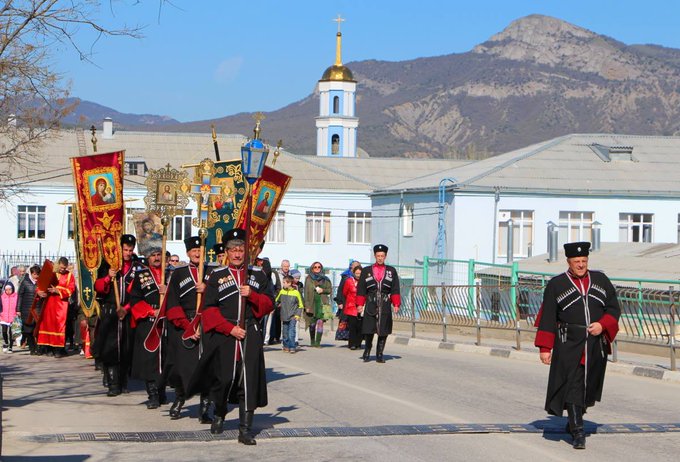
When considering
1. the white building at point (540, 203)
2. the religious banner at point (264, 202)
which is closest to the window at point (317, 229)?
the white building at point (540, 203)

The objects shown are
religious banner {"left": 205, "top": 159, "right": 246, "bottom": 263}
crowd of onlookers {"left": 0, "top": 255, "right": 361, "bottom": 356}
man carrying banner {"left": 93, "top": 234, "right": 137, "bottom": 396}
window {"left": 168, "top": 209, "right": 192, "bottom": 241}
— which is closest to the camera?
man carrying banner {"left": 93, "top": 234, "right": 137, "bottom": 396}

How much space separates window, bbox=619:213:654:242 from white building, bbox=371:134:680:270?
0.04m

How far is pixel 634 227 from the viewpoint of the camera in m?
52.5

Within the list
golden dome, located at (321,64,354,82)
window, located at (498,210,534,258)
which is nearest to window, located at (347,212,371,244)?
window, located at (498,210,534,258)

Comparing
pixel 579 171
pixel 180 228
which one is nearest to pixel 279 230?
pixel 180 228

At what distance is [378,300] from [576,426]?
961 centimetres

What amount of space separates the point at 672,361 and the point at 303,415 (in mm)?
7955

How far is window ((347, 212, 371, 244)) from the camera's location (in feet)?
225

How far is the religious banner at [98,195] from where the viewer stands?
16.4 meters

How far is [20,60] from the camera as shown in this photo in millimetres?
16016

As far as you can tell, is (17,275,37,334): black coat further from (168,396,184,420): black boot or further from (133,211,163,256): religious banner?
(168,396,184,420): black boot

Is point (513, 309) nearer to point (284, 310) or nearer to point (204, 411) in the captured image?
point (284, 310)

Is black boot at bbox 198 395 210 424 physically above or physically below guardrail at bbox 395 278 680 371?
below

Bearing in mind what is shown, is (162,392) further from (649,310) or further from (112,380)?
(649,310)
